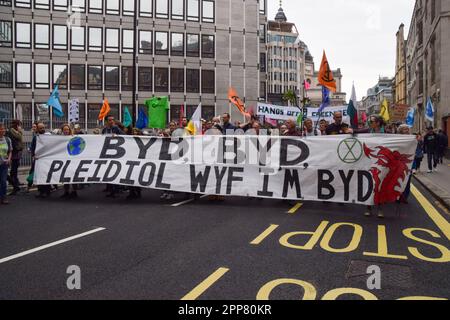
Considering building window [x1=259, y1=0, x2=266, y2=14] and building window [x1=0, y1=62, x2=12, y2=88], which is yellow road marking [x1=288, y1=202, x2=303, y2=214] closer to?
building window [x1=0, y1=62, x2=12, y2=88]

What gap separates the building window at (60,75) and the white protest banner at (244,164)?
30635 millimetres

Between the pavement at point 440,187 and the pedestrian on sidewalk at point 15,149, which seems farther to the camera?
the pedestrian on sidewalk at point 15,149

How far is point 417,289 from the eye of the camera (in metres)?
4.30

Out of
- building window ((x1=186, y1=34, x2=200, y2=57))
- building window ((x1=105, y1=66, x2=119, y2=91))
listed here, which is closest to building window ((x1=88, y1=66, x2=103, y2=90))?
building window ((x1=105, y1=66, x2=119, y2=91))

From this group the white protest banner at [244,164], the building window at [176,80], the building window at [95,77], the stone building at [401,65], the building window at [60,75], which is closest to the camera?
the white protest banner at [244,164]

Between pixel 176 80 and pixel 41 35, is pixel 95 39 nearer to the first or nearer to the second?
pixel 41 35

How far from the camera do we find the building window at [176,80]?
4194 cm

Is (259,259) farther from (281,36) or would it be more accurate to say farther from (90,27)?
(281,36)

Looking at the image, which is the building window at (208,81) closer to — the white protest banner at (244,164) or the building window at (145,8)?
the building window at (145,8)

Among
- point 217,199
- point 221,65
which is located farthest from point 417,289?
point 221,65

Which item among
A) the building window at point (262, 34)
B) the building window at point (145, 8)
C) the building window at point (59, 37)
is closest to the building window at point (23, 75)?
the building window at point (59, 37)

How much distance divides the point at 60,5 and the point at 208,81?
15439 millimetres

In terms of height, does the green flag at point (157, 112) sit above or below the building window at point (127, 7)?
below

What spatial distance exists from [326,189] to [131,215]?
405 cm
